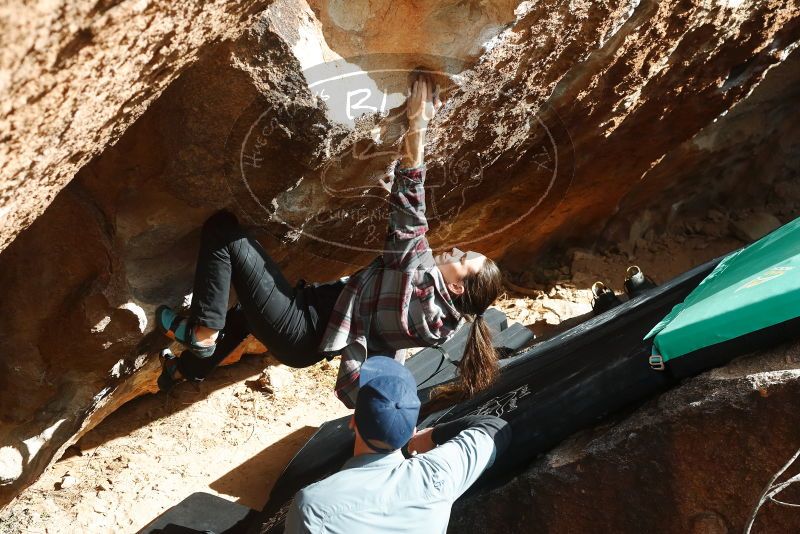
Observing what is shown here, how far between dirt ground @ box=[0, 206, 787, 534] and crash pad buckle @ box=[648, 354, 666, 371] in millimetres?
2317

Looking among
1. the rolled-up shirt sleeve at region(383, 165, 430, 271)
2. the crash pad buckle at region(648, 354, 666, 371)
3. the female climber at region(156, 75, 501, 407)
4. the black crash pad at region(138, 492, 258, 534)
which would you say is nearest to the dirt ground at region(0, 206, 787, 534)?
the black crash pad at region(138, 492, 258, 534)

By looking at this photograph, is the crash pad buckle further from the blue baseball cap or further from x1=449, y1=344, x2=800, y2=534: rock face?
the blue baseball cap

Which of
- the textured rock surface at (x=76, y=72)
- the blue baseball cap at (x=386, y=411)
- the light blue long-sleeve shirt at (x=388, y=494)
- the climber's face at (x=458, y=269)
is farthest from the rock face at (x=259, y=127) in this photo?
the light blue long-sleeve shirt at (x=388, y=494)

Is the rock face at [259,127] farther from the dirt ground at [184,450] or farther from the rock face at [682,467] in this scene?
the rock face at [682,467]

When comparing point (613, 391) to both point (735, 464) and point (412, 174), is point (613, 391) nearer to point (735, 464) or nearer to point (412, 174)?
point (735, 464)

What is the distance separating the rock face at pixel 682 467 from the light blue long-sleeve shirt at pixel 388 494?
0.25 meters

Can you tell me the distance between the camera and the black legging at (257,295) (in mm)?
2572

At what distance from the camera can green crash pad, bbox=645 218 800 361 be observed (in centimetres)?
201

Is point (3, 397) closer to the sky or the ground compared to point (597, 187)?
closer to the sky

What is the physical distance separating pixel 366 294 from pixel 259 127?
68 cm

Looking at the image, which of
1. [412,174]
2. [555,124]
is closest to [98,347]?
[412,174]

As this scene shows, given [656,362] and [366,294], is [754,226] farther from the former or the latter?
[366,294]

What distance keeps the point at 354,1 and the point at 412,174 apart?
1.92ft

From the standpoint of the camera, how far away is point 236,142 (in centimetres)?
247
